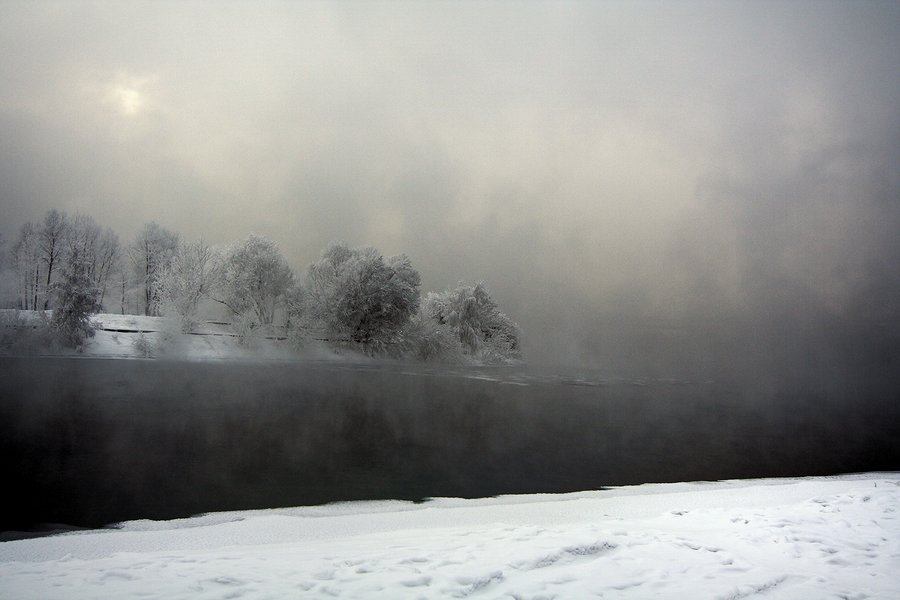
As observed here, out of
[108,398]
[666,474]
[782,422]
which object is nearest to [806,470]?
[666,474]

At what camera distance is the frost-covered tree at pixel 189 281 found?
5278cm

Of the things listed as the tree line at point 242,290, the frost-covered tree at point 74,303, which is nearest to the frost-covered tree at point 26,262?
the tree line at point 242,290

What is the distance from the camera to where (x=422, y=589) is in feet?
16.6

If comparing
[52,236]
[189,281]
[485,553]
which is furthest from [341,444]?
[52,236]

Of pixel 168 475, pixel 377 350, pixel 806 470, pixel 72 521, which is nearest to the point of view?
pixel 72 521

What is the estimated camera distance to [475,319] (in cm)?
7644

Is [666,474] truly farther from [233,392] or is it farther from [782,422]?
[233,392]

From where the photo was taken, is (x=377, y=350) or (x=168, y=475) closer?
(x=168, y=475)

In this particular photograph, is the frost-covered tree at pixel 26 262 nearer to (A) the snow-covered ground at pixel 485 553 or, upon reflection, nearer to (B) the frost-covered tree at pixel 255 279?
(B) the frost-covered tree at pixel 255 279

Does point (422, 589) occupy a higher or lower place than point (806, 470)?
higher

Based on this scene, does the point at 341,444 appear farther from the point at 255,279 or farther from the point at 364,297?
the point at 255,279

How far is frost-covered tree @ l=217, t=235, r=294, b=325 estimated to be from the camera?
191ft

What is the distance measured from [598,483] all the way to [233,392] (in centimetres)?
2010

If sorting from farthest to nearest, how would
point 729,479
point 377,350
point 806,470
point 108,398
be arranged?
point 377,350
point 108,398
point 806,470
point 729,479
